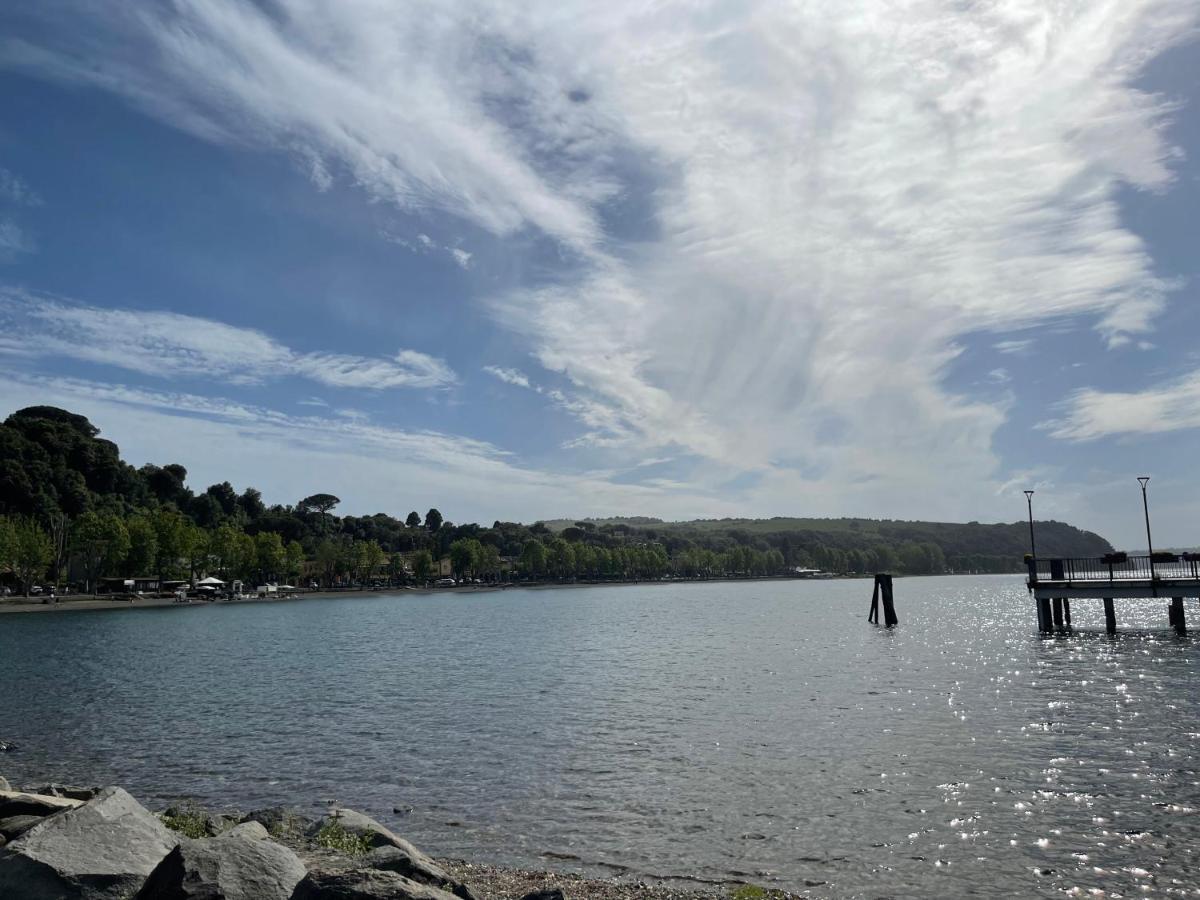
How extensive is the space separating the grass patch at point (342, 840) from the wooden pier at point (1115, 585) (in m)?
55.3

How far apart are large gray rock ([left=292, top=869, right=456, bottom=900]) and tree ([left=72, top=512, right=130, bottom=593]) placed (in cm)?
15126

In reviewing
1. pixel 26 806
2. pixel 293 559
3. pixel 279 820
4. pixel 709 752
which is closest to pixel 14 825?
pixel 26 806

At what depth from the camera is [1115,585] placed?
5703cm

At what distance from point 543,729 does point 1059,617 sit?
178 feet

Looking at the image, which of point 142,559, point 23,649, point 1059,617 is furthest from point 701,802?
point 142,559

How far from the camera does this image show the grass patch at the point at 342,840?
14.5 meters

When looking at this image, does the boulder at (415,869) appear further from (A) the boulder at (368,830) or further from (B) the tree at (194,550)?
(B) the tree at (194,550)

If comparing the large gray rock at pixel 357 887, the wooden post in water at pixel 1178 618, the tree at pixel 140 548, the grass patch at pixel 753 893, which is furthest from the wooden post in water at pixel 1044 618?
the tree at pixel 140 548

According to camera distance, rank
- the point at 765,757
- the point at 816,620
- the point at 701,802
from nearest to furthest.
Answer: the point at 701,802 → the point at 765,757 → the point at 816,620

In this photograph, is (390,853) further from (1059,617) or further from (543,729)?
(1059,617)

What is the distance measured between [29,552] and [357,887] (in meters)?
144

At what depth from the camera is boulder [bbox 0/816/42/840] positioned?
13.5 m

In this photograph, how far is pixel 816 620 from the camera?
8850 centimetres

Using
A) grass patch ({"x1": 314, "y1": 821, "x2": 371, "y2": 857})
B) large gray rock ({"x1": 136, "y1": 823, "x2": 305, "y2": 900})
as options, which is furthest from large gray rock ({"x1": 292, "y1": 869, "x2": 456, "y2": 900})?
grass patch ({"x1": 314, "y1": 821, "x2": 371, "y2": 857})
